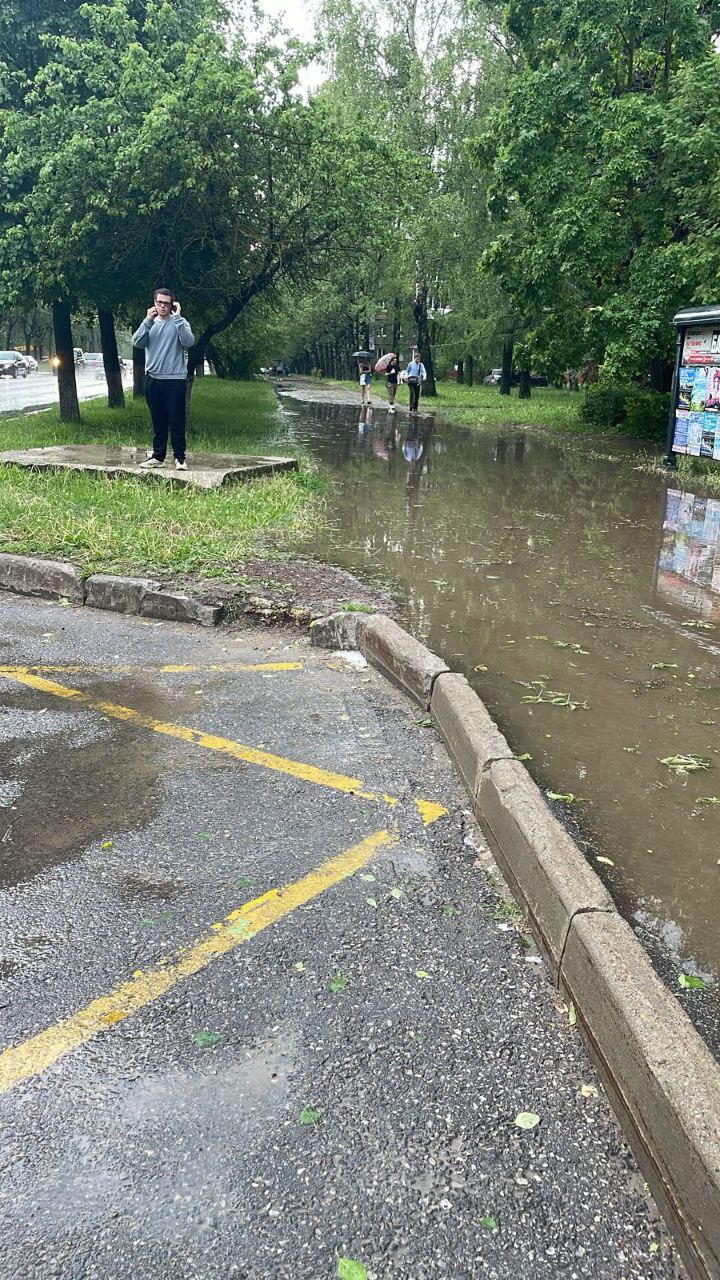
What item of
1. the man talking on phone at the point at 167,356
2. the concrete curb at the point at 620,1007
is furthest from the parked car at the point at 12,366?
the concrete curb at the point at 620,1007

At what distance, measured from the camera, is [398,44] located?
111 ft

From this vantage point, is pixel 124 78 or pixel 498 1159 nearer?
pixel 498 1159

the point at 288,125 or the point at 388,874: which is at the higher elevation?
the point at 288,125

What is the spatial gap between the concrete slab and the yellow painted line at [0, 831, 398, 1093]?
7886 millimetres

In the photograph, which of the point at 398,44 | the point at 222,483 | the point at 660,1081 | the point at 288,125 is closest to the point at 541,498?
the point at 222,483

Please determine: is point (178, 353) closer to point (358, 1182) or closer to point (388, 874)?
point (388, 874)

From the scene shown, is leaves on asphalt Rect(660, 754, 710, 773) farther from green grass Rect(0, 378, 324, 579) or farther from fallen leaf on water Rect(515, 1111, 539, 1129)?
green grass Rect(0, 378, 324, 579)

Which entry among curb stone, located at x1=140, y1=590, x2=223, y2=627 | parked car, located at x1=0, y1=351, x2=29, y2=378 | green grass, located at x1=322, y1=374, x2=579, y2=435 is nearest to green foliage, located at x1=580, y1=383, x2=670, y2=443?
green grass, located at x1=322, y1=374, x2=579, y2=435

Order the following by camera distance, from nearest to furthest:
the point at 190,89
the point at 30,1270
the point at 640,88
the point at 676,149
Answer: the point at 30,1270 → the point at 190,89 → the point at 676,149 → the point at 640,88

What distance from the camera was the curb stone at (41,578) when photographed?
673 centimetres

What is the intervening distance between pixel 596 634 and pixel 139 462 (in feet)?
26.5

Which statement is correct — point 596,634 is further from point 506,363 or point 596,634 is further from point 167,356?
→ point 506,363

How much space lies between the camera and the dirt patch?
6.34 m

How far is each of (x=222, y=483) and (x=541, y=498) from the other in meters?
4.53
